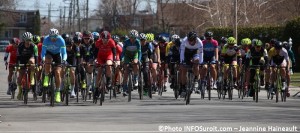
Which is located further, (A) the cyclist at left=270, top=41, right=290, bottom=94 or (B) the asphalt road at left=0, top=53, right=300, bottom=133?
(A) the cyclist at left=270, top=41, right=290, bottom=94

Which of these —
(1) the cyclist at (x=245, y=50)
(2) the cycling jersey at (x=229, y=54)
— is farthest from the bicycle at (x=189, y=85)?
(2) the cycling jersey at (x=229, y=54)

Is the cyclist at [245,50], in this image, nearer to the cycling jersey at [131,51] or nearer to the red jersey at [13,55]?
the cycling jersey at [131,51]

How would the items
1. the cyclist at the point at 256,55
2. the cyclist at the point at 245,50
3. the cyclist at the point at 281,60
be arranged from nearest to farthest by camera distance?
the cyclist at the point at 281,60
the cyclist at the point at 245,50
the cyclist at the point at 256,55

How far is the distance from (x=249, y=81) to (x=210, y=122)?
8.75 meters

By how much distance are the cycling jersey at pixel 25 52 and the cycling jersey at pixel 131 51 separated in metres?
2.93

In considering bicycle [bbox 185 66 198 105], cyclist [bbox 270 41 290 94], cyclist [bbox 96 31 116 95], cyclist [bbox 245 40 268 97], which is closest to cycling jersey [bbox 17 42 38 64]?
cyclist [bbox 96 31 116 95]

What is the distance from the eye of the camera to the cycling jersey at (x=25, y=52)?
2134 cm

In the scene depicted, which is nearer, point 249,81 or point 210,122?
point 210,122

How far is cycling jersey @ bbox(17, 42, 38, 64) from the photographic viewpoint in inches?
840

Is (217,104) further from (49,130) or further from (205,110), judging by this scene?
(49,130)

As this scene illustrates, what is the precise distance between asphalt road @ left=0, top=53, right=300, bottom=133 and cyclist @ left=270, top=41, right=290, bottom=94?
5.65ft

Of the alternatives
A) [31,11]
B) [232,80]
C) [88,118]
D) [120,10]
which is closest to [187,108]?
[88,118]

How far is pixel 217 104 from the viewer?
Answer: 66.5ft

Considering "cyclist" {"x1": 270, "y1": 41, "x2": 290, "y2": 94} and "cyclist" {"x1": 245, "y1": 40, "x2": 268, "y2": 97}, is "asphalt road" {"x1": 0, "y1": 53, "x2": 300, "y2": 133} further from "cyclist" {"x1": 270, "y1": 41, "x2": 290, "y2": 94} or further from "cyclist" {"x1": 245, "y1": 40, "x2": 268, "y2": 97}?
"cyclist" {"x1": 245, "y1": 40, "x2": 268, "y2": 97}
